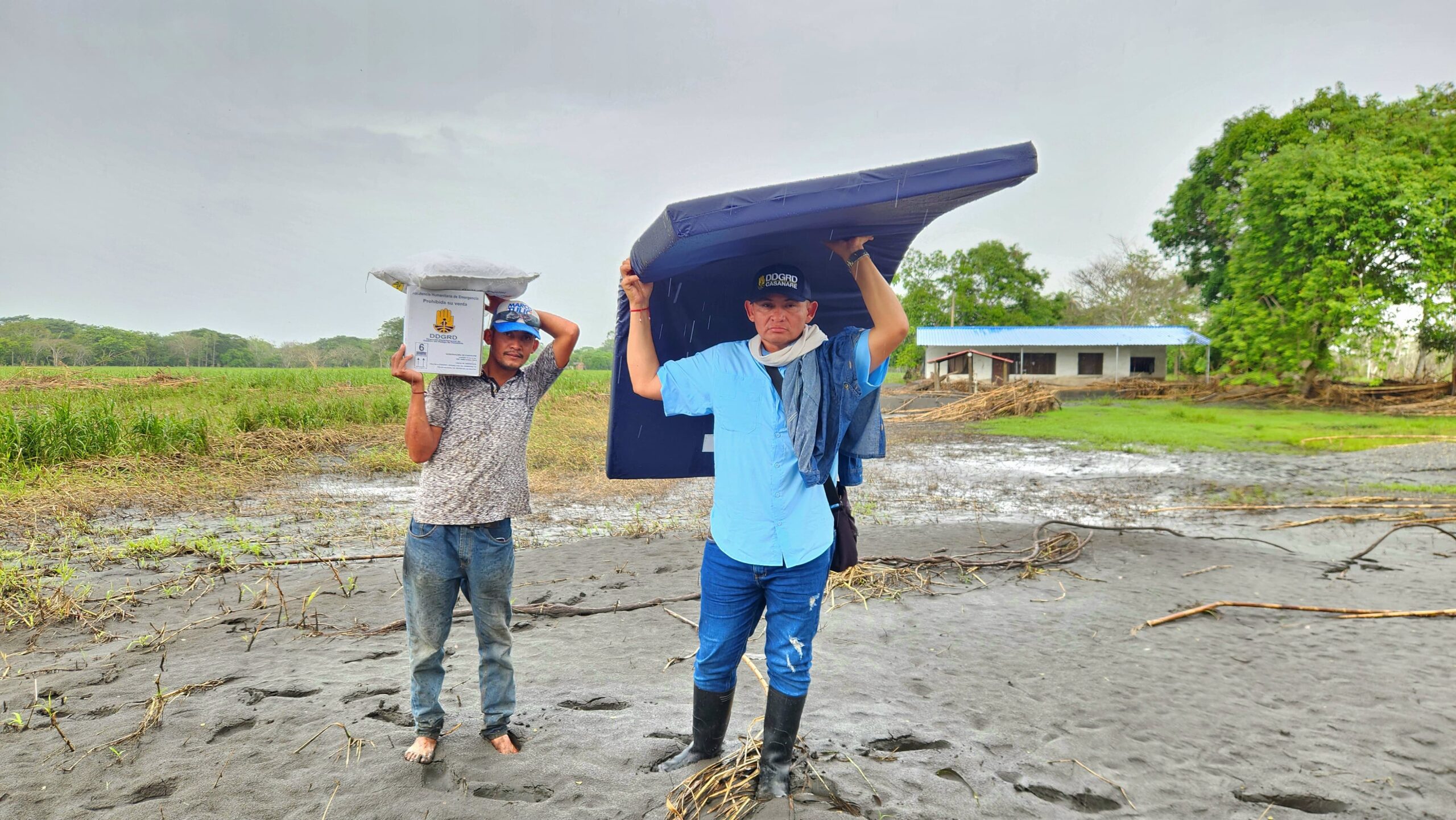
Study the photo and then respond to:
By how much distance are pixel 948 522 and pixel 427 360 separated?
6483 mm

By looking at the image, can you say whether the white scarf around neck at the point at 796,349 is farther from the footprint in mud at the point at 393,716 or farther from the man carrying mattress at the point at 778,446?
the footprint in mud at the point at 393,716

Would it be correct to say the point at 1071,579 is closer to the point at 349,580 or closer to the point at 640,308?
the point at 640,308

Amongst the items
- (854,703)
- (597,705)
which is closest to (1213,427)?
(854,703)

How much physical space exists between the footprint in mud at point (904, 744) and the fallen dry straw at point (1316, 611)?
2283 millimetres

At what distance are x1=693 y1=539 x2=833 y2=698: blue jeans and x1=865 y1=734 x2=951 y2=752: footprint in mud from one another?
0.84m

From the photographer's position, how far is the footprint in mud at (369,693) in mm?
3422

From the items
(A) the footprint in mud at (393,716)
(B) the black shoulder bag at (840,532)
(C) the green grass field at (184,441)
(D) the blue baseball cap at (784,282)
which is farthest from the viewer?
(C) the green grass field at (184,441)

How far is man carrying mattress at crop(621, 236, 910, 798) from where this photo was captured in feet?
7.75

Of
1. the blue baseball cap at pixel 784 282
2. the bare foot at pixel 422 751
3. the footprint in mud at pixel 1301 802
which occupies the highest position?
the blue baseball cap at pixel 784 282

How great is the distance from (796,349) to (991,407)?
23.2 metres

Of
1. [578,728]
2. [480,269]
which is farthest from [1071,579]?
[480,269]

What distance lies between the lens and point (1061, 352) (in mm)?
37531

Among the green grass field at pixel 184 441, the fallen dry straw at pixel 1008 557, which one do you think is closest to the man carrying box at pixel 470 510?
the fallen dry straw at pixel 1008 557

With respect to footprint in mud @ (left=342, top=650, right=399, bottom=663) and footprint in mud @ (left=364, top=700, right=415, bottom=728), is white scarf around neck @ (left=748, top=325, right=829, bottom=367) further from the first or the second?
footprint in mud @ (left=342, top=650, right=399, bottom=663)
